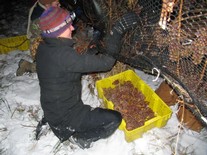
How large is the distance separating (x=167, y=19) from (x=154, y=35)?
0.38 meters

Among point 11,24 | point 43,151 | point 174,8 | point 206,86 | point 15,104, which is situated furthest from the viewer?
point 11,24

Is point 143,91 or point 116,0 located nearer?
point 116,0

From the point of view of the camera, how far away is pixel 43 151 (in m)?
3.39

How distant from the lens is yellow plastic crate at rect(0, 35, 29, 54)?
495 cm

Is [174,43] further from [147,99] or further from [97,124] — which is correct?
[97,124]

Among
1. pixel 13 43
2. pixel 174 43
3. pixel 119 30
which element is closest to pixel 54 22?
pixel 119 30

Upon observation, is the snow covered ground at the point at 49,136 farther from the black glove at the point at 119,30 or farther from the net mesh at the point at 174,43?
the black glove at the point at 119,30

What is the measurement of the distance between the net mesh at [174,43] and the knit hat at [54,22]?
29.4 inches

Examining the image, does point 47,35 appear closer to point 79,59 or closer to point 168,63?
point 79,59

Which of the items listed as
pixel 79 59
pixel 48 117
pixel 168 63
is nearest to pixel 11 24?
pixel 48 117

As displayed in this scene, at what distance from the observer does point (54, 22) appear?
2.54m

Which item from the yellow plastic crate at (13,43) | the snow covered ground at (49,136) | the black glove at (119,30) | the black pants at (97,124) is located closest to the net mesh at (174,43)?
the black glove at (119,30)

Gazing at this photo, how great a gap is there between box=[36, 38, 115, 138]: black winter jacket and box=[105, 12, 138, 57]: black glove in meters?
0.15

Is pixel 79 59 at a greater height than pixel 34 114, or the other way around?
→ pixel 79 59
